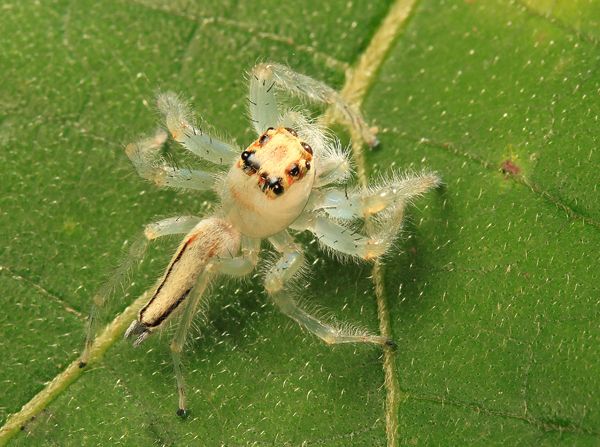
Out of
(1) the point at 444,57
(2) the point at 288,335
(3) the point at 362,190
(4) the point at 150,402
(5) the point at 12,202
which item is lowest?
(4) the point at 150,402

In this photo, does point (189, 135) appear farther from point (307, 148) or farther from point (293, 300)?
point (293, 300)

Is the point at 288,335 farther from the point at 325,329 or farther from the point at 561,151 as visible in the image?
the point at 561,151

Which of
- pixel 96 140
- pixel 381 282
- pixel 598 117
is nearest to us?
pixel 598 117

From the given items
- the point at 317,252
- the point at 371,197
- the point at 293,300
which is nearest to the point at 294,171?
the point at 371,197

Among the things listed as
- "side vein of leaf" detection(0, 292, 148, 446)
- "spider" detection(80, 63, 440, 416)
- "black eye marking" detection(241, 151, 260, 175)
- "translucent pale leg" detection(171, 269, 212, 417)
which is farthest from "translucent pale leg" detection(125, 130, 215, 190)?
"side vein of leaf" detection(0, 292, 148, 446)

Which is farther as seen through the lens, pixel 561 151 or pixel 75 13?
pixel 75 13

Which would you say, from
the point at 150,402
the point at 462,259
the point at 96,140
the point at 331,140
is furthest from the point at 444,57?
the point at 150,402

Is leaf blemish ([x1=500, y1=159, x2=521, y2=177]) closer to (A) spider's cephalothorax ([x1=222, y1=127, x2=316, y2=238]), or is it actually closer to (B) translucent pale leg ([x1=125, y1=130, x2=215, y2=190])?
(A) spider's cephalothorax ([x1=222, y1=127, x2=316, y2=238])
